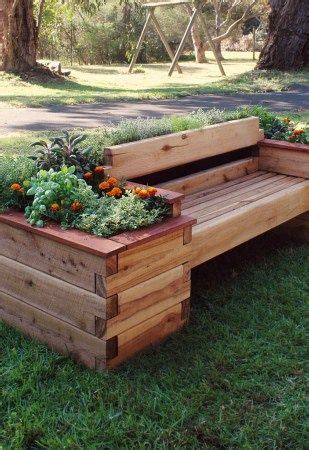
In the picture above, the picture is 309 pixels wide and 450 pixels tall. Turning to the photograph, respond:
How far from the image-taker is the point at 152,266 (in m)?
2.97

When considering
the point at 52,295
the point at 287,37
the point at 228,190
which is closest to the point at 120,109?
the point at 228,190

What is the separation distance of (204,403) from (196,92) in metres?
9.09

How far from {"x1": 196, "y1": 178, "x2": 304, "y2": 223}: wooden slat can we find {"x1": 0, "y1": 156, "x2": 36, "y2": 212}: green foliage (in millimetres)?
1022

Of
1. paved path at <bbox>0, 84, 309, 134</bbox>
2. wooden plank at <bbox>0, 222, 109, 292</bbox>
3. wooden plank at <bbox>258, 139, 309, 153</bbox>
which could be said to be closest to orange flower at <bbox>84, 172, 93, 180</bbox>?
wooden plank at <bbox>0, 222, 109, 292</bbox>

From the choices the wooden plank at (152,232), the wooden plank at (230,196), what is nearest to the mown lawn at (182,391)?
the wooden plank at (152,232)

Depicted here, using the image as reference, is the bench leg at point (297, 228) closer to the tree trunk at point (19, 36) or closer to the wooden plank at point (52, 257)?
the wooden plank at point (52, 257)

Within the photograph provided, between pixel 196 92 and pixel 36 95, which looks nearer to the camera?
pixel 36 95

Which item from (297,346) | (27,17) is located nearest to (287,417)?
(297,346)

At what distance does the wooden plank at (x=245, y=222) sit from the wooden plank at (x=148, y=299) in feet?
0.91

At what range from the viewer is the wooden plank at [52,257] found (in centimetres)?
277

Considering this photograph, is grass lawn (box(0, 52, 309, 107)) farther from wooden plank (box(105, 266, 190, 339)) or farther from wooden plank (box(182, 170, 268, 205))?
wooden plank (box(105, 266, 190, 339))

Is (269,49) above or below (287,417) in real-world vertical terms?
above

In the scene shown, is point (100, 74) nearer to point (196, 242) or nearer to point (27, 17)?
point (27, 17)

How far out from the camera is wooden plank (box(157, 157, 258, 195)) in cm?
426
